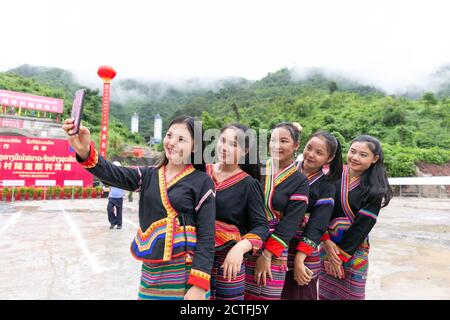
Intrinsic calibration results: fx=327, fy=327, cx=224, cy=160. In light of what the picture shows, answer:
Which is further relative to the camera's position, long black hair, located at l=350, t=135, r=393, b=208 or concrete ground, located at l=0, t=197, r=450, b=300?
concrete ground, located at l=0, t=197, r=450, b=300

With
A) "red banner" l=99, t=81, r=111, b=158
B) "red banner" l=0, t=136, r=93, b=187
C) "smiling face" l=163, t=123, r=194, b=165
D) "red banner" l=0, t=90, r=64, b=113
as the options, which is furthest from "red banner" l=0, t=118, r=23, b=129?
"smiling face" l=163, t=123, r=194, b=165

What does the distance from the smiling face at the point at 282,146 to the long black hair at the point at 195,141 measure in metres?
0.45

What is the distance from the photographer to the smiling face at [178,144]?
150 centimetres

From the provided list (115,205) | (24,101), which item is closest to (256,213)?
(115,205)

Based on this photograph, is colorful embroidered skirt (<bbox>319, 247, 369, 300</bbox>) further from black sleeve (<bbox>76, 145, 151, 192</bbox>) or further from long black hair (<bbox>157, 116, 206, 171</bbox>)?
black sleeve (<bbox>76, 145, 151, 192</bbox>)

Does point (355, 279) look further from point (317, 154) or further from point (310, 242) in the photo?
point (317, 154)

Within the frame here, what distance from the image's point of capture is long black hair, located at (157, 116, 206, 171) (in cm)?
153

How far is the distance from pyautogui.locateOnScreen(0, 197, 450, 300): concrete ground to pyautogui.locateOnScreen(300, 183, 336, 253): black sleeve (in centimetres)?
176

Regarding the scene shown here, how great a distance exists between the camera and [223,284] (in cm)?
156

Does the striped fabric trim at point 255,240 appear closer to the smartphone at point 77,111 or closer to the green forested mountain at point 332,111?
the smartphone at point 77,111

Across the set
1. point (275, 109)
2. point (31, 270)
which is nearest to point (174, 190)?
point (31, 270)

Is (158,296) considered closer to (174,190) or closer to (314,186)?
(174,190)

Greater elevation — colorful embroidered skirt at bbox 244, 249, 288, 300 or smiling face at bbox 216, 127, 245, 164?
smiling face at bbox 216, 127, 245, 164

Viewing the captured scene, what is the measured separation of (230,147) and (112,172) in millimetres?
569
